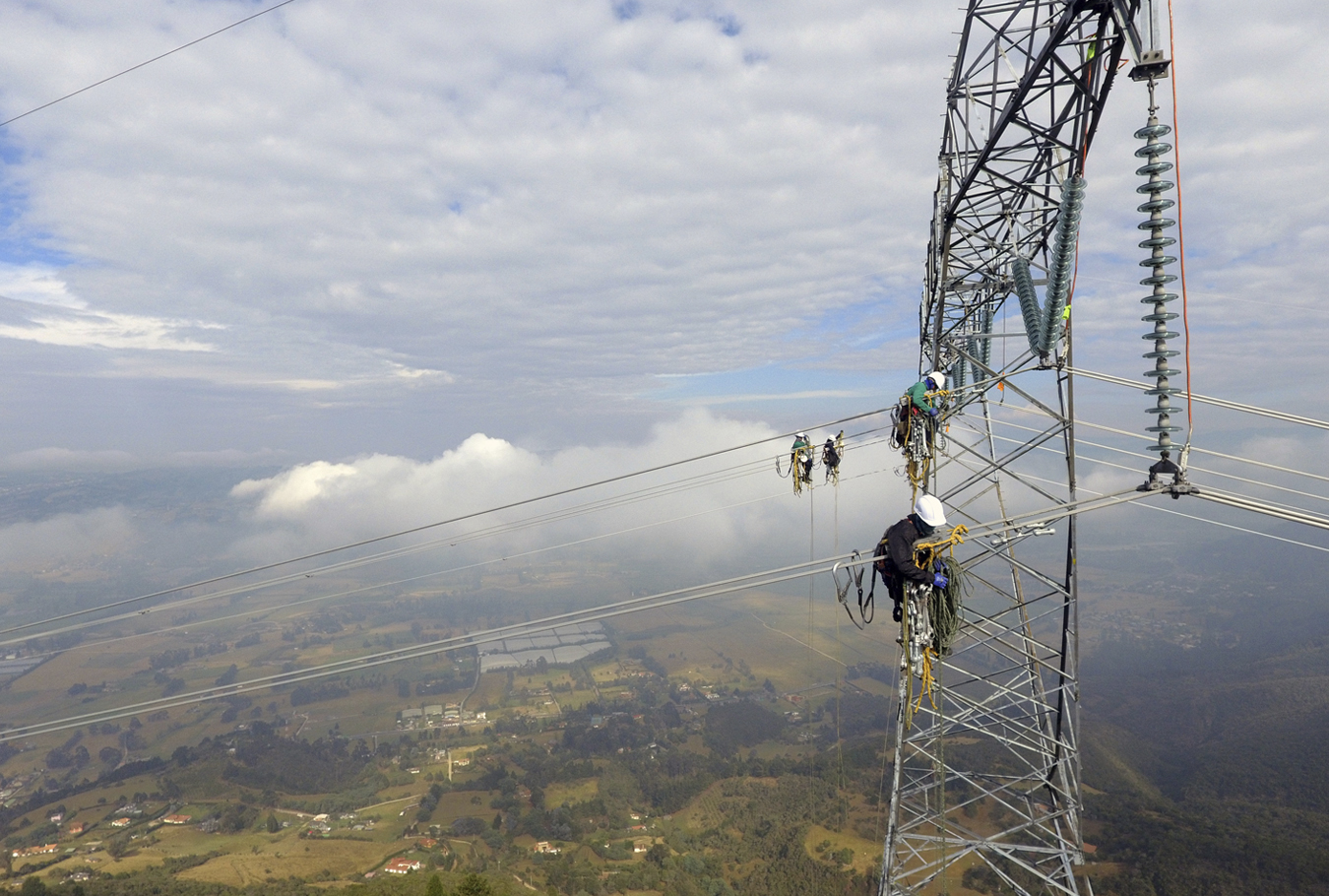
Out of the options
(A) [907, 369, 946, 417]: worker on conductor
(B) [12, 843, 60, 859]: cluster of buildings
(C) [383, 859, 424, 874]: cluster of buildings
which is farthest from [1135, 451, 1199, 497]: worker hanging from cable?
(B) [12, 843, 60, 859]: cluster of buildings

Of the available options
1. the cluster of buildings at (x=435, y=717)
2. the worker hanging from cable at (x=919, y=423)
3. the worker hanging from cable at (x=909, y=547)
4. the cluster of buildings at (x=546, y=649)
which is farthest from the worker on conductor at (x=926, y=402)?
the cluster of buildings at (x=546, y=649)

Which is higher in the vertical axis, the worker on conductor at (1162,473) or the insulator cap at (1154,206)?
the insulator cap at (1154,206)

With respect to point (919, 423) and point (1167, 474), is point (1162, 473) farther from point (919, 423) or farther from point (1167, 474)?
point (919, 423)

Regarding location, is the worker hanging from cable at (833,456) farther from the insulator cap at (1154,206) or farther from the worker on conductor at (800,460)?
the insulator cap at (1154,206)

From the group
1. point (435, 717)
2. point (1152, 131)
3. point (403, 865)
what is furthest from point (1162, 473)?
point (435, 717)

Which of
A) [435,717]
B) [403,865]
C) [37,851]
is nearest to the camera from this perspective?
[403,865]

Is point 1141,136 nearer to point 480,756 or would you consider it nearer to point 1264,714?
point 480,756

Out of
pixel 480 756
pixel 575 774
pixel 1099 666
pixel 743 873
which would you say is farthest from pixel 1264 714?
pixel 480 756
